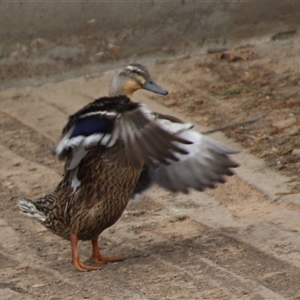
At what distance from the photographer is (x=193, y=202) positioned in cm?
629

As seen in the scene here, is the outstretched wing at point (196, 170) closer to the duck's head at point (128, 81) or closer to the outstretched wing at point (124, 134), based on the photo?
the outstretched wing at point (124, 134)

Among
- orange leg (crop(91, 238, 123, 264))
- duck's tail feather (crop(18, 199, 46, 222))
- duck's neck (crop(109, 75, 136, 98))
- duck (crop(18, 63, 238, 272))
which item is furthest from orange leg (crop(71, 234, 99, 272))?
duck's neck (crop(109, 75, 136, 98))

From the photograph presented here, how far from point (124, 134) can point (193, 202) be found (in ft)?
5.39

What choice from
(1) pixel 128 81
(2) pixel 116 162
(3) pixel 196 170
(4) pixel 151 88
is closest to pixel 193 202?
(3) pixel 196 170

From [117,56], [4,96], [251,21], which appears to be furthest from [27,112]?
[251,21]

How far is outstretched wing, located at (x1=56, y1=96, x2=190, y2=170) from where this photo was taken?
470cm

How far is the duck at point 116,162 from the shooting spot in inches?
187

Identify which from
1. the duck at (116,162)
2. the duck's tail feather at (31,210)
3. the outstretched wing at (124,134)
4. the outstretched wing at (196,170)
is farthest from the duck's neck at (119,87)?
the duck's tail feather at (31,210)

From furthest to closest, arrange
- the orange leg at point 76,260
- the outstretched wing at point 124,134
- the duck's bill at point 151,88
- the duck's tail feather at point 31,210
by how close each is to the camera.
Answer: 1. the duck's bill at point 151,88
2. the duck's tail feather at point 31,210
3. the orange leg at point 76,260
4. the outstretched wing at point 124,134

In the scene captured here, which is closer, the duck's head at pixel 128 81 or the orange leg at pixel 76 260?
the orange leg at pixel 76 260

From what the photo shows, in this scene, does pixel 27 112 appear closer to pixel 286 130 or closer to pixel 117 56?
pixel 117 56

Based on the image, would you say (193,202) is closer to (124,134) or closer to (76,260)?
(76,260)

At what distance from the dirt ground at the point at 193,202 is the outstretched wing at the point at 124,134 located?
0.69 meters

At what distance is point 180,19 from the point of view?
29.6 feet
